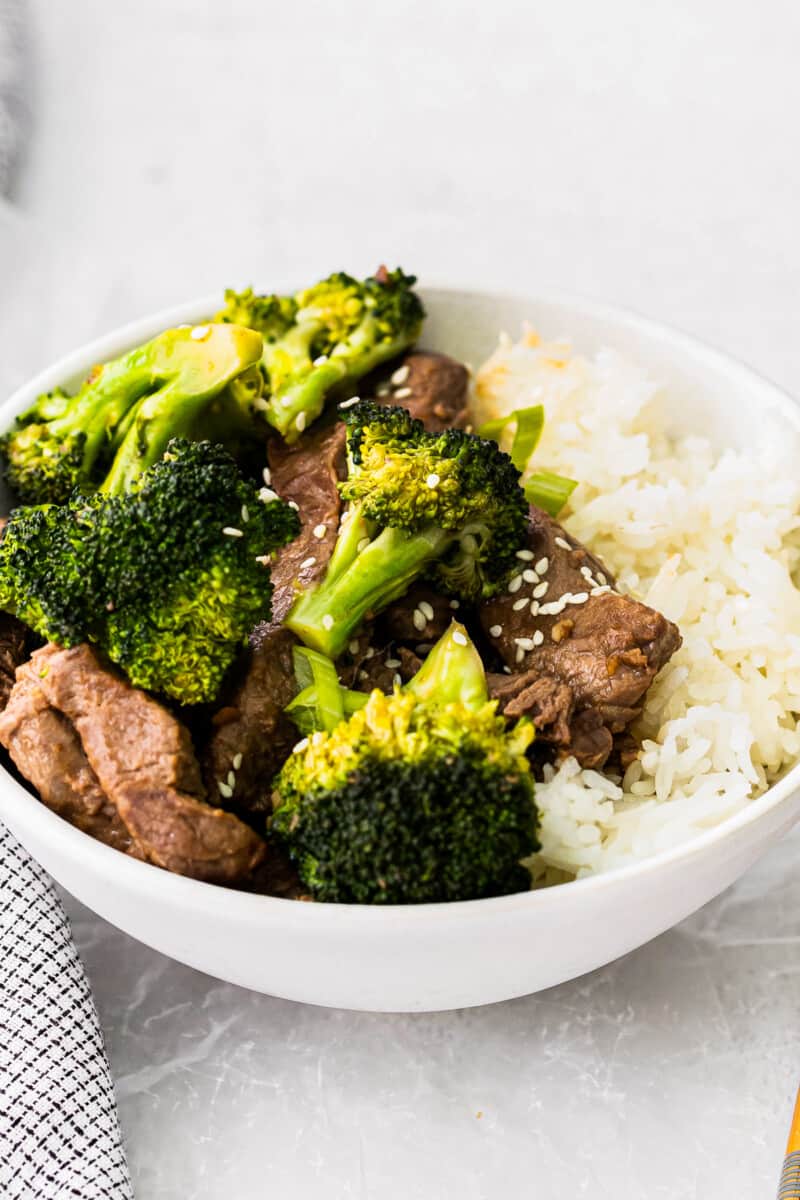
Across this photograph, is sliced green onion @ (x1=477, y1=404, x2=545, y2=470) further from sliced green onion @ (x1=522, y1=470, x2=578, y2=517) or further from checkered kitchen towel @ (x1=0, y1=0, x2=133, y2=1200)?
checkered kitchen towel @ (x1=0, y1=0, x2=133, y2=1200)

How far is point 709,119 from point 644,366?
2.42 m

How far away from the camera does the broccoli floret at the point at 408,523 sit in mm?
2705

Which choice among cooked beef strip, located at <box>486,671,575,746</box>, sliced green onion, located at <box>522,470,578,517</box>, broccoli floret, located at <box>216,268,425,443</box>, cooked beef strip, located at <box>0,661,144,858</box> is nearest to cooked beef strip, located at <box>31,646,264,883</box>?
cooked beef strip, located at <box>0,661,144,858</box>

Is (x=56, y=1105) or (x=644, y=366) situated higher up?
(x=644, y=366)

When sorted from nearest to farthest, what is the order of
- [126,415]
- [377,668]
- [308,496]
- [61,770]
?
[61,770]
[377,668]
[308,496]
[126,415]

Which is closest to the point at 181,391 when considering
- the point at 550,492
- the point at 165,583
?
the point at 165,583

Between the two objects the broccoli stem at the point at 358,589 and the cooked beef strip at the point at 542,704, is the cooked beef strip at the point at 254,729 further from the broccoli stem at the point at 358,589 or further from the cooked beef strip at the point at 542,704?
the cooked beef strip at the point at 542,704

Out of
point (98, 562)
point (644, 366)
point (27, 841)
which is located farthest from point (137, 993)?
point (644, 366)

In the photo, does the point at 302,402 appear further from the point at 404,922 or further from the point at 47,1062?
the point at 47,1062

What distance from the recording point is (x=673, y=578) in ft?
10.1

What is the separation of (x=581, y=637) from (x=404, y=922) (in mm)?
772

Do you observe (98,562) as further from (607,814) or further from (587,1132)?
(587,1132)

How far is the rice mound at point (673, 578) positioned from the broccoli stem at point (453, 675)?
0.24 metres

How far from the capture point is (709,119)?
5609mm
